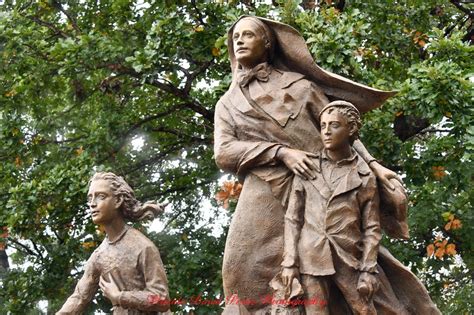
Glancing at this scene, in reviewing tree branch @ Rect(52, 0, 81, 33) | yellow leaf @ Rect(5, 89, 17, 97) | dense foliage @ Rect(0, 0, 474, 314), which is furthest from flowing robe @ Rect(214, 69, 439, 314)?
tree branch @ Rect(52, 0, 81, 33)

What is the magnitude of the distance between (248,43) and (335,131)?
3.41ft

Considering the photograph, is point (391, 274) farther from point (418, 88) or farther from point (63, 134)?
point (63, 134)

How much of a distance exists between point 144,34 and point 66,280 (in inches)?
132

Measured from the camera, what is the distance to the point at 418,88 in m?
11.3

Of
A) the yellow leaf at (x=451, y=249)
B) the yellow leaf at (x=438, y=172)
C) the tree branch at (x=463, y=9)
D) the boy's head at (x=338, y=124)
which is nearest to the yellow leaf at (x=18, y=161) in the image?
the yellow leaf at (x=438, y=172)

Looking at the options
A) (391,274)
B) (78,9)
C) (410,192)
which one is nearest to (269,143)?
(391,274)

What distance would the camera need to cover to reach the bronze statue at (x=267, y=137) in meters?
7.25

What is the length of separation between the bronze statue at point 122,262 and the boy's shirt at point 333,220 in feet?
4.19

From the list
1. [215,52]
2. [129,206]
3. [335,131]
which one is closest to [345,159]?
[335,131]

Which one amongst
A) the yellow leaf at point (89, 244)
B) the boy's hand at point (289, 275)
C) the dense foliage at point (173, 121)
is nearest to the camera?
the boy's hand at point (289, 275)

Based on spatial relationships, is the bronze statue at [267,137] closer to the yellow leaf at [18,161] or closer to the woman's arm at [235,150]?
the woman's arm at [235,150]

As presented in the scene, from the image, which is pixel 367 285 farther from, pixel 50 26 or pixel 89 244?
pixel 50 26

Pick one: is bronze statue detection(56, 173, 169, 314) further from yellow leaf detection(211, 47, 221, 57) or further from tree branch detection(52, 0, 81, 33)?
tree branch detection(52, 0, 81, 33)

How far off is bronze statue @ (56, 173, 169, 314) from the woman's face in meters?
1.38
